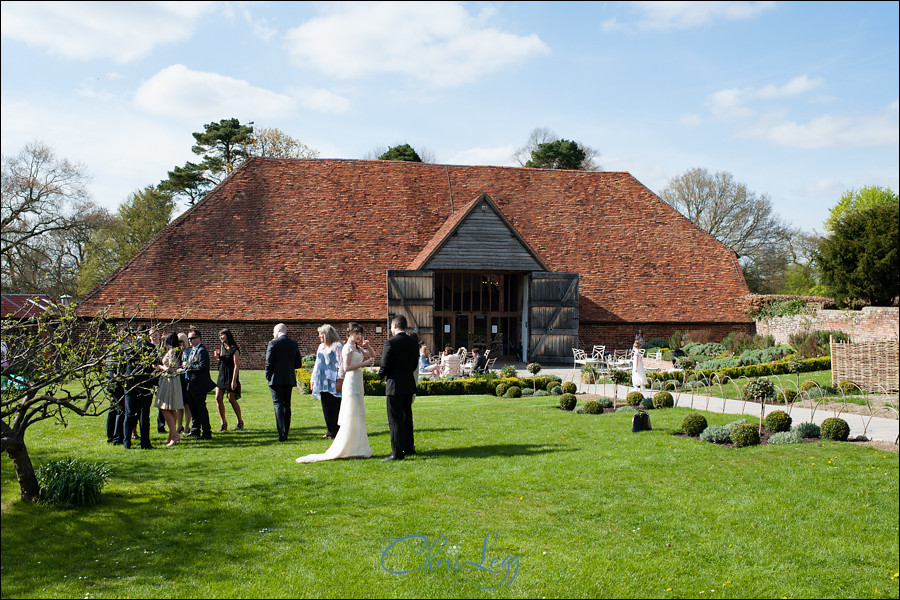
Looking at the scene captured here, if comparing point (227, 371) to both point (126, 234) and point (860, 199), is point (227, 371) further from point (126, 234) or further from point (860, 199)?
point (860, 199)

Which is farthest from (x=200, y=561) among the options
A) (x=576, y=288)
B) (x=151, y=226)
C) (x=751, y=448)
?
(x=151, y=226)

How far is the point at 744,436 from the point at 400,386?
490cm

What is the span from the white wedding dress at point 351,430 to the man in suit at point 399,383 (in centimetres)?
39

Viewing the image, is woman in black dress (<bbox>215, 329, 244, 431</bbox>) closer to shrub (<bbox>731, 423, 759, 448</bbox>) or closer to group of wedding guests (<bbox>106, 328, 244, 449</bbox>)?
group of wedding guests (<bbox>106, 328, 244, 449</bbox>)

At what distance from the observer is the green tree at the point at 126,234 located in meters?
40.3

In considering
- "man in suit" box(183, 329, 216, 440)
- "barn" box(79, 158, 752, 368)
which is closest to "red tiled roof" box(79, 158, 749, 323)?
"barn" box(79, 158, 752, 368)

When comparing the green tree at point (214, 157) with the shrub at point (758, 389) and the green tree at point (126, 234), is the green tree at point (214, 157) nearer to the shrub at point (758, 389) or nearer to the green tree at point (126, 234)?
the green tree at point (126, 234)

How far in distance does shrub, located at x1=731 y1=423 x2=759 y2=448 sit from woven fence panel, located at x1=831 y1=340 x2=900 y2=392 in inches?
343

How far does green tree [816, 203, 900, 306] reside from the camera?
82.3ft

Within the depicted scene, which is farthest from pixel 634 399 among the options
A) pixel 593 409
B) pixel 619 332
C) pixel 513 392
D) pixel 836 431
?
pixel 619 332

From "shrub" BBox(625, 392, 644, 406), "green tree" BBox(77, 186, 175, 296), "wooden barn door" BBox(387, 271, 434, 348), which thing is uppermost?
"green tree" BBox(77, 186, 175, 296)

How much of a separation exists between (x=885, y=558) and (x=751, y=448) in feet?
13.1

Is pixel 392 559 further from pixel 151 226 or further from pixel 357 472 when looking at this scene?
pixel 151 226

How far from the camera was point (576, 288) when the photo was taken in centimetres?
2600
